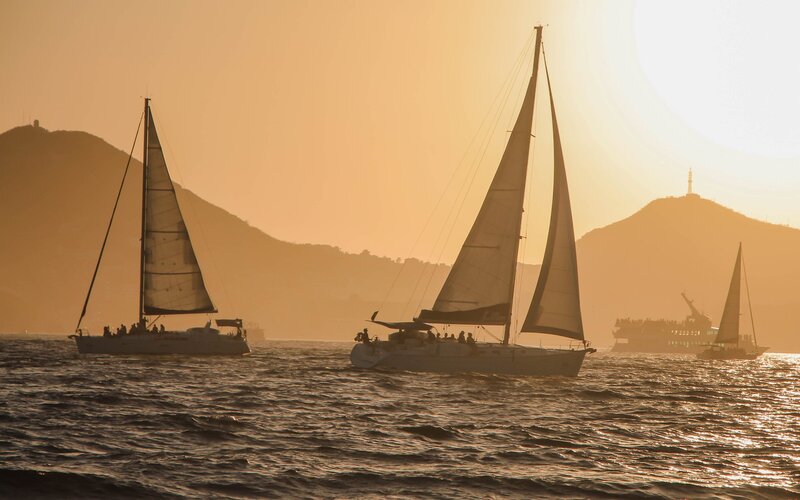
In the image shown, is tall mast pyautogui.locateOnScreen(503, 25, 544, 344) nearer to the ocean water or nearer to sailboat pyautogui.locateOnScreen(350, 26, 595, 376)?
sailboat pyautogui.locateOnScreen(350, 26, 595, 376)

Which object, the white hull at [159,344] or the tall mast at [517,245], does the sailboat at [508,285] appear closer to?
the tall mast at [517,245]

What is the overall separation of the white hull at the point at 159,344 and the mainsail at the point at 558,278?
25044mm

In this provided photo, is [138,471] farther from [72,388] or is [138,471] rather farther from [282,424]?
[72,388]

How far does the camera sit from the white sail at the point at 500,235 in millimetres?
55094

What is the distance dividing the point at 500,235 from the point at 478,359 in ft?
20.5

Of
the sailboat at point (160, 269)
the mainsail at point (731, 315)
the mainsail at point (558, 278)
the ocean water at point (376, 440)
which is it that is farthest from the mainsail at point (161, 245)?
the mainsail at point (731, 315)

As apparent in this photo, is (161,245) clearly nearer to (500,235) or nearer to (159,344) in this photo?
(159,344)

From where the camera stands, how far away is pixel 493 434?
32.0m

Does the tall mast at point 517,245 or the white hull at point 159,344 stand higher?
the tall mast at point 517,245

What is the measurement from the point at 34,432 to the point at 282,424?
7.06m

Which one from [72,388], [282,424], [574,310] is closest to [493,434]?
[282,424]

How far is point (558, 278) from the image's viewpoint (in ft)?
179

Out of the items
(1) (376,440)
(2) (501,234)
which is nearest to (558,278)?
(2) (501,234)

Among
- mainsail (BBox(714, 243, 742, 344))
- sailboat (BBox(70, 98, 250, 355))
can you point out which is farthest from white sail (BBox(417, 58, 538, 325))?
mainsail (BBox(714, 243, 742, 344))
